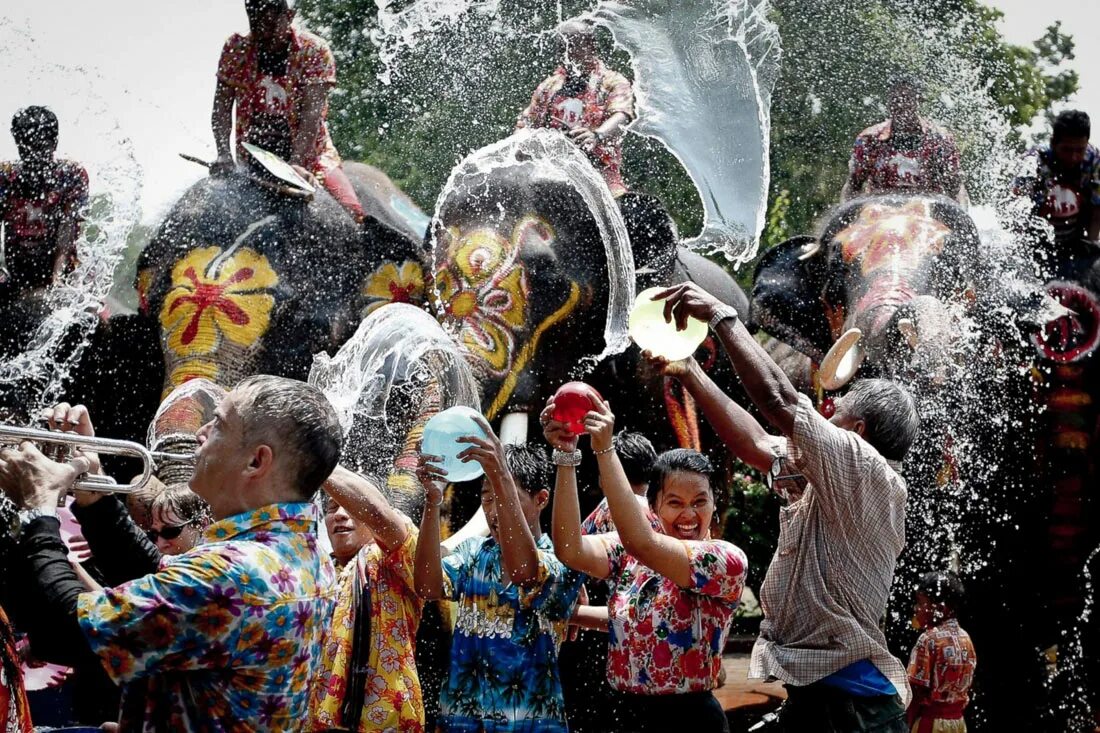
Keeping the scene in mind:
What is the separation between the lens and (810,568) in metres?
3.26

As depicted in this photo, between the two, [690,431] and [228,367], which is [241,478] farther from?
[690,431]

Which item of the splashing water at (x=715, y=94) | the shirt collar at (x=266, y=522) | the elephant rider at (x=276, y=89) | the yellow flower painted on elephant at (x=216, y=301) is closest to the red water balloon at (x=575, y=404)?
the shirt collar at (x=266, y=522)

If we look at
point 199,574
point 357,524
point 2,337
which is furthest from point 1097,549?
point 199,574

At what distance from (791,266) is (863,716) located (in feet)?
14.5

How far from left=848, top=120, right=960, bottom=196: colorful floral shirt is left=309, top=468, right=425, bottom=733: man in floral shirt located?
4.29 meters

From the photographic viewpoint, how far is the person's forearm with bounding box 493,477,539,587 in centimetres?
355

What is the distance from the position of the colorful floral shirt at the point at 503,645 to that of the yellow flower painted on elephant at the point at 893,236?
11.7 feet

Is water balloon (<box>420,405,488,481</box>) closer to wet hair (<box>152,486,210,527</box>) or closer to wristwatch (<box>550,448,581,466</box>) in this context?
wristwatch (<box>550,448,581,466</box>)

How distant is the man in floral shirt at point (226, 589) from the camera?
2.32m

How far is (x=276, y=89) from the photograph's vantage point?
23.6ft

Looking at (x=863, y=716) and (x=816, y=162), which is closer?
(x=863, y=716)

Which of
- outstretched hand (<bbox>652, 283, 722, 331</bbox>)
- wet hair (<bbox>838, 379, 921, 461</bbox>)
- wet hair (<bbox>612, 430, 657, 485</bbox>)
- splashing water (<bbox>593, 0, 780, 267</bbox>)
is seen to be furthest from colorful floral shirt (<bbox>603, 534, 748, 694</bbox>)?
splashing water (<bbox>593, 0, 780, 267</bbox>)

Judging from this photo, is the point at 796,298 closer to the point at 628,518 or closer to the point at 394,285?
the point at 394,285

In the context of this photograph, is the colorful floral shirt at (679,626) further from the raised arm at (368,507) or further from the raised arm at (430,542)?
the raised arm at (368,507)
